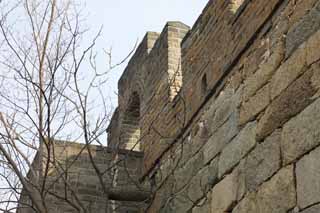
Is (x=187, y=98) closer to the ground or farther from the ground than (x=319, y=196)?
farther from the ground

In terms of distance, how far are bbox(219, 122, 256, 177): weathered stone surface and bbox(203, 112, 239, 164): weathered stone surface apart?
62 millimetres

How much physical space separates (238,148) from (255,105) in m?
0.32

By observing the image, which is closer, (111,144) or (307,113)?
(307,113)

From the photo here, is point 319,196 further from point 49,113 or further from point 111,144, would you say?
point 111,144

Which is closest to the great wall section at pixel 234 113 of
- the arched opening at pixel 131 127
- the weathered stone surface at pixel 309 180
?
the weathered stone surface at pixel 309 180

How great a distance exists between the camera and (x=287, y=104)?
380cm

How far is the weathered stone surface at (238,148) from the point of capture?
4.23m

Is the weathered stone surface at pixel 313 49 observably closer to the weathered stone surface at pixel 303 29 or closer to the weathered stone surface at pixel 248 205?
the weathered stone surface at pixel 303 29

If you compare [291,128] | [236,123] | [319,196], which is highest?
[236,123]

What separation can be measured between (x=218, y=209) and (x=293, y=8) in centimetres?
140

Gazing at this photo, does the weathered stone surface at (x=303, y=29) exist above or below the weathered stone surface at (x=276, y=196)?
above

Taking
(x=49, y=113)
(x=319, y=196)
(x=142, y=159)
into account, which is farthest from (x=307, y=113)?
(x=142, y=159)

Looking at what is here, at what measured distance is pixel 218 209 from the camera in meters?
4.57

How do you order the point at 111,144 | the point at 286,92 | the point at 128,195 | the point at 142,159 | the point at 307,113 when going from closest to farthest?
the point at 307,113
the point at 286,92
the point at 128,195
the point at 142,159
the point at 111,144
